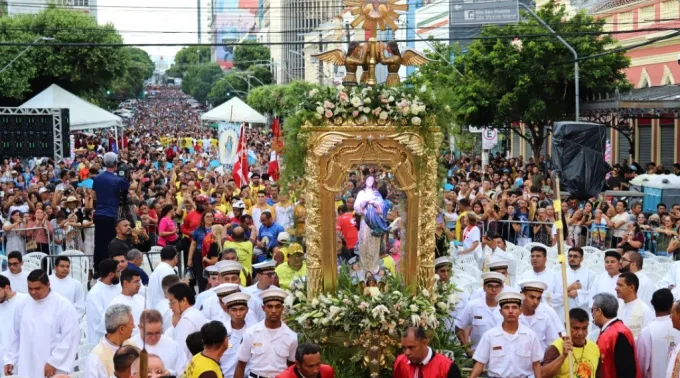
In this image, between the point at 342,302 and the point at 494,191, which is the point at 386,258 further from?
the point at 494,191

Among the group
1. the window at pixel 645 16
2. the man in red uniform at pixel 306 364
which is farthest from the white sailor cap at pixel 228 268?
the window at pixel 645 16

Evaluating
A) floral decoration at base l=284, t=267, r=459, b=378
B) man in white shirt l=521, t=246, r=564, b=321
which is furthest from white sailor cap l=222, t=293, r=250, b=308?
man in white shirt l=521, t=246, r=564, b=321

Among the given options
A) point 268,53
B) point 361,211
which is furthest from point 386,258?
point 268,53

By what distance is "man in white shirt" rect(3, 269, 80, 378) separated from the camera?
11.1m

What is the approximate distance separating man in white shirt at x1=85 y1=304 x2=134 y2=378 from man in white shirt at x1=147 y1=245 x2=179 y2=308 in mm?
3562

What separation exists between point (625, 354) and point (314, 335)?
3425mm

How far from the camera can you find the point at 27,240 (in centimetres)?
1947

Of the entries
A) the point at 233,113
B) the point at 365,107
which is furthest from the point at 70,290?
the point at 233,113

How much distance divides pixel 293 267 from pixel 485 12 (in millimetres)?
42372

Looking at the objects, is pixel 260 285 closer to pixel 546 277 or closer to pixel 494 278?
pixel 494 278

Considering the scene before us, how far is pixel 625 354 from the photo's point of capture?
9.67 metres

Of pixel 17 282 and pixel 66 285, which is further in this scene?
pixel 17 282

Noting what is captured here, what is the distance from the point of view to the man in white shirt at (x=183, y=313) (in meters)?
10.7

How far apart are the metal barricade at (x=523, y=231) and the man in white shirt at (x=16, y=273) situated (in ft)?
28.1
